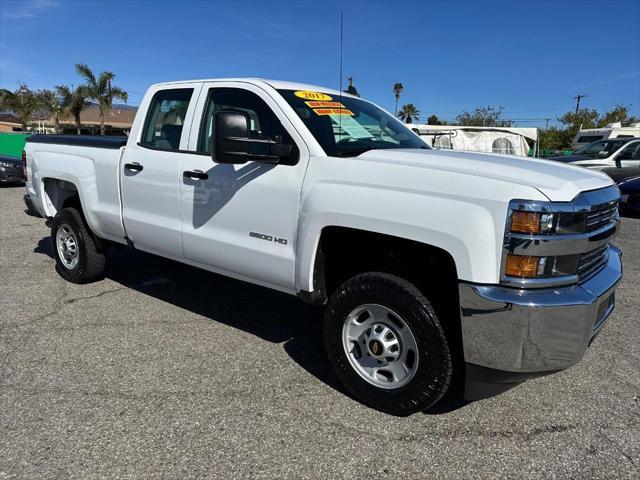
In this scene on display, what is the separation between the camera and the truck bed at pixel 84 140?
4.82 meters

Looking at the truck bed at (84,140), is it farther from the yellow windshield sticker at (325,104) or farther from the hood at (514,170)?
the hood at (514,170)

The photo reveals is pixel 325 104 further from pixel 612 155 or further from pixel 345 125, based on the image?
pixel 612 155

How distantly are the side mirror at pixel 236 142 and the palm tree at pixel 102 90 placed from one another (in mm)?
42970

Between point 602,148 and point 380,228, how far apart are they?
13.4m

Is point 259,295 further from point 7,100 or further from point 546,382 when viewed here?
point 7,100

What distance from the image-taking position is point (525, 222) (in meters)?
2.47

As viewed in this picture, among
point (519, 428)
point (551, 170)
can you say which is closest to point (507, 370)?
point (519, 428)

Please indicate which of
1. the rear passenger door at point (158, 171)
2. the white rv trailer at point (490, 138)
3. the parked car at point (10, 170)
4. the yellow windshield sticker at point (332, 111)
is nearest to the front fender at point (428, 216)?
the yellow windshield sticker at point (332, 111)

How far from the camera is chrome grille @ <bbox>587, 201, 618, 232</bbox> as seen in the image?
105 inches

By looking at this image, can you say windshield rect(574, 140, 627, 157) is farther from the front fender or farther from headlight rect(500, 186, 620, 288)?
the front fender

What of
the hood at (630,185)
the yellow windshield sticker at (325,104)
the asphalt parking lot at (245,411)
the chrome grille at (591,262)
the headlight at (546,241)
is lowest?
the asphalt parking lot at (245,411)

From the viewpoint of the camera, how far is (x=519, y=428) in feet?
9.74

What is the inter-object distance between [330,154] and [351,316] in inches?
40.4

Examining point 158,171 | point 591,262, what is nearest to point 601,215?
point 591,262
